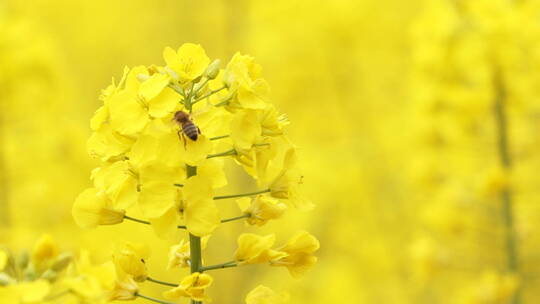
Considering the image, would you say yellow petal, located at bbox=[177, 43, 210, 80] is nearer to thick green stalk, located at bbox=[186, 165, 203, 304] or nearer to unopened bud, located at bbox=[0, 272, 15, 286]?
thick green stalk, located at bbox=[186, 165, 203, 304]

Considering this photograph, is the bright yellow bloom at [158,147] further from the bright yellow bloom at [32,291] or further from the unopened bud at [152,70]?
the bright yellow bloom at [32,291]

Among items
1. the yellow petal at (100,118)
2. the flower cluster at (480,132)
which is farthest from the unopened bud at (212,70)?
the flower cluster at (480,132)

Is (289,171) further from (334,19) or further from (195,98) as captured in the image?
(334,19)

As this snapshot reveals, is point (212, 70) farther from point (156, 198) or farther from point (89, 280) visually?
point (89, 280)

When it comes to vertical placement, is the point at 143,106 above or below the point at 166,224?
above

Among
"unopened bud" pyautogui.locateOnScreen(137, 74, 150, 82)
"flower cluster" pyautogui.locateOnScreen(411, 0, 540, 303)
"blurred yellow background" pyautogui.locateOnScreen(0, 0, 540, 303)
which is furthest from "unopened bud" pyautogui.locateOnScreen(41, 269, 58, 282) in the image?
"flower cluster" pyautogui.locateOnScreen(411, 0, 540, 303)

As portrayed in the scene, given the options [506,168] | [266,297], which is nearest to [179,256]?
[266,297]

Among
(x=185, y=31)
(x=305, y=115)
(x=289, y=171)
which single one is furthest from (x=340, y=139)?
(x=289, y=171)
